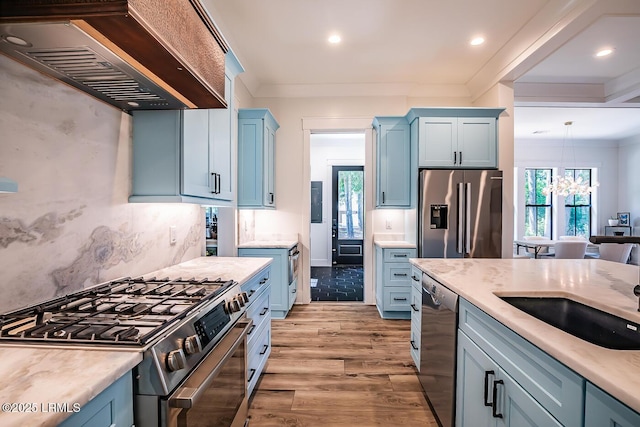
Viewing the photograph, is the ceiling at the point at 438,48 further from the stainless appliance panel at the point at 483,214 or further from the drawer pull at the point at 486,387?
the drawer pull at the point at 486,387

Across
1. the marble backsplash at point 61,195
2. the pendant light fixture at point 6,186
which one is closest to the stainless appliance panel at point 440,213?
the marble backsplash at point 61,195

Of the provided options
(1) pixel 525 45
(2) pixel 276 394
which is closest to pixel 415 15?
(1) pixel 525 45

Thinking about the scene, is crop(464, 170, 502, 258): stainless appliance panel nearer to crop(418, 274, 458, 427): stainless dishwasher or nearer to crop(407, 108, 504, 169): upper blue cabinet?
crop(407, 108, 504, 169): upper blue cabinet

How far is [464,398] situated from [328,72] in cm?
353

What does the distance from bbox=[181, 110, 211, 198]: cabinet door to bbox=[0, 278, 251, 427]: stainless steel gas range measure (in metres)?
0.59

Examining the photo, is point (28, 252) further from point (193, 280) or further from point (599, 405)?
point (599, 405)

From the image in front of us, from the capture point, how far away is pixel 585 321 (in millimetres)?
1227

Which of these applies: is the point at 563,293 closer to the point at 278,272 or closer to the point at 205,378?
the point at 205,378

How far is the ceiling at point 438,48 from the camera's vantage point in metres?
2.43

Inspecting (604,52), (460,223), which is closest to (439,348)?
(460,223)

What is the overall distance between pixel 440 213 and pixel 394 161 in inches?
35.2

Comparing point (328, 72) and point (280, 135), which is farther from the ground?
point (328, 72)

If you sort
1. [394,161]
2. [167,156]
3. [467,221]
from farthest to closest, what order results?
[394,161] < [467,221] < [167,156]

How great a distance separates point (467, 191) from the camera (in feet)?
10.7
